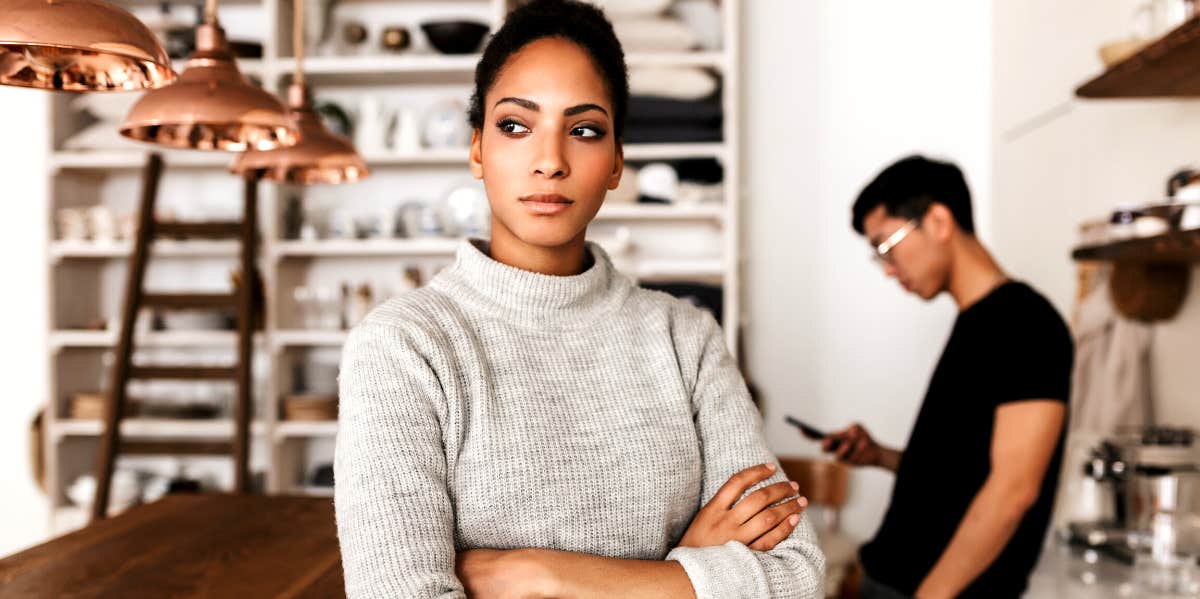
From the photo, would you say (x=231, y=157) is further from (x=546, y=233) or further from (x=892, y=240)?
(x=546, y=233)

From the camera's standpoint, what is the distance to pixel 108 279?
3.70m

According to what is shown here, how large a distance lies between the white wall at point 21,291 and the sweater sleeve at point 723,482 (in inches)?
137

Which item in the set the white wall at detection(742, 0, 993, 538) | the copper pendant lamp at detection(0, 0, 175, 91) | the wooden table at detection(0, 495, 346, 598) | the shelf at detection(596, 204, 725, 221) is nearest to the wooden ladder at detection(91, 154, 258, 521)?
the wooden table at detection(0, 495, 346, 598)

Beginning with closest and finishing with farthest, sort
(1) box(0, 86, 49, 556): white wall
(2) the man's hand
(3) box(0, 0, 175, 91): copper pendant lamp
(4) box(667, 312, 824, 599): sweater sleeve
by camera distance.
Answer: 1. (4) box(667, 312, 824, 599): sweater sleeve
2. (3) box(0, 0, 175, 91): copper pendant lamp
3. (2) the man's hand
4. (1) box(0, 86, 49, 556): white wall

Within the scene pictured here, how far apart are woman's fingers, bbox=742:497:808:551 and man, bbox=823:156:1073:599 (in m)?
0.73

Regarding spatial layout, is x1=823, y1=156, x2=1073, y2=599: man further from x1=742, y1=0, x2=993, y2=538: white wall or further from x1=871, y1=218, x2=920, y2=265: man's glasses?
x1=742, y1=0, x2=993, y2=538: white wall

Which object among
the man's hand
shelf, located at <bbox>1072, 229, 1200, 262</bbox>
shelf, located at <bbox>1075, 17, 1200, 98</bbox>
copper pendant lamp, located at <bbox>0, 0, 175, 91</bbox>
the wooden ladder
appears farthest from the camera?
the wooden ladder

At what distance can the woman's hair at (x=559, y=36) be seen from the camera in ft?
3.50

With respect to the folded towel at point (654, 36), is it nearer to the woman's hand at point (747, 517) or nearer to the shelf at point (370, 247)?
the shelf at point (370, 247)

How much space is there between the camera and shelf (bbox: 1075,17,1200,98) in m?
1.58

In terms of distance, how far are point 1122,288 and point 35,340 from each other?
3.80m

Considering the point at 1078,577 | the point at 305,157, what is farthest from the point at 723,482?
the point at 305,157

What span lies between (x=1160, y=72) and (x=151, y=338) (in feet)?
10.3

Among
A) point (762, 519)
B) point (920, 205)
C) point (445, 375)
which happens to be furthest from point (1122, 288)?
point (445, 375)
